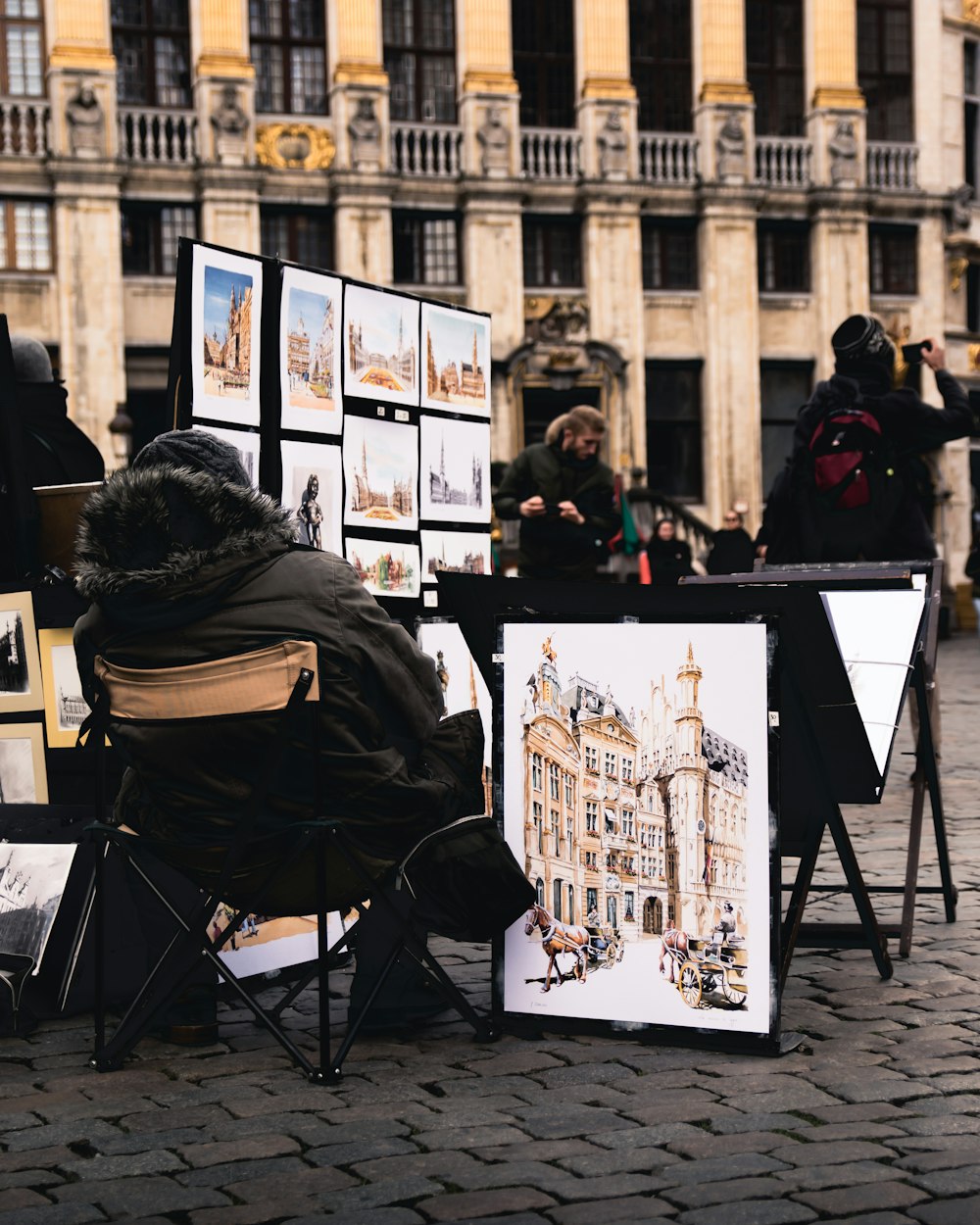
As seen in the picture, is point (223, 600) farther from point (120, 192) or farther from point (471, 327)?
point (120, 192)

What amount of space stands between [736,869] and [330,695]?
43.3 inches

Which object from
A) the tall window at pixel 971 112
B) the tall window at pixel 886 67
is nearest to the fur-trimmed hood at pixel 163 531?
the tall window at pixel 886 67

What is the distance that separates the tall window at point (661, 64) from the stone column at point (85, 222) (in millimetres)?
9406

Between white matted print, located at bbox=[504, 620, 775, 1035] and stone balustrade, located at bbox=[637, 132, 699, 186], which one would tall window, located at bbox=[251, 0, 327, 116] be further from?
white matted print, located at bbox=[504, 620, 775, 1035]

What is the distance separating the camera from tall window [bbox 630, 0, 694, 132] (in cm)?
3391

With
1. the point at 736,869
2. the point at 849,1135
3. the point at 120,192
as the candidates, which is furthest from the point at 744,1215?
the point at 120,192

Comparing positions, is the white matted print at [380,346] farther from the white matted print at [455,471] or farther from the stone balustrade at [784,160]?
the stone balustrade at [784,160]

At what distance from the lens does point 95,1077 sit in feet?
15.7

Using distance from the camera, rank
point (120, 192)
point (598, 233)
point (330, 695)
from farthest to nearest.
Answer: point (598, 233)
point (120, 192)
point (330, 695)

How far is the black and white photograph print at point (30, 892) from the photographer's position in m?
5.45

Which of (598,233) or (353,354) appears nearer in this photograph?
(353,354)

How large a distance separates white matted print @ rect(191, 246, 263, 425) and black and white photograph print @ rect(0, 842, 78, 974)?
1.42 metres

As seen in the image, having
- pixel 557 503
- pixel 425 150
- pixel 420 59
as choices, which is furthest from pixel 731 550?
pixel 557 503

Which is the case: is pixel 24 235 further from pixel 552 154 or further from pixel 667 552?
pixel 667 552
